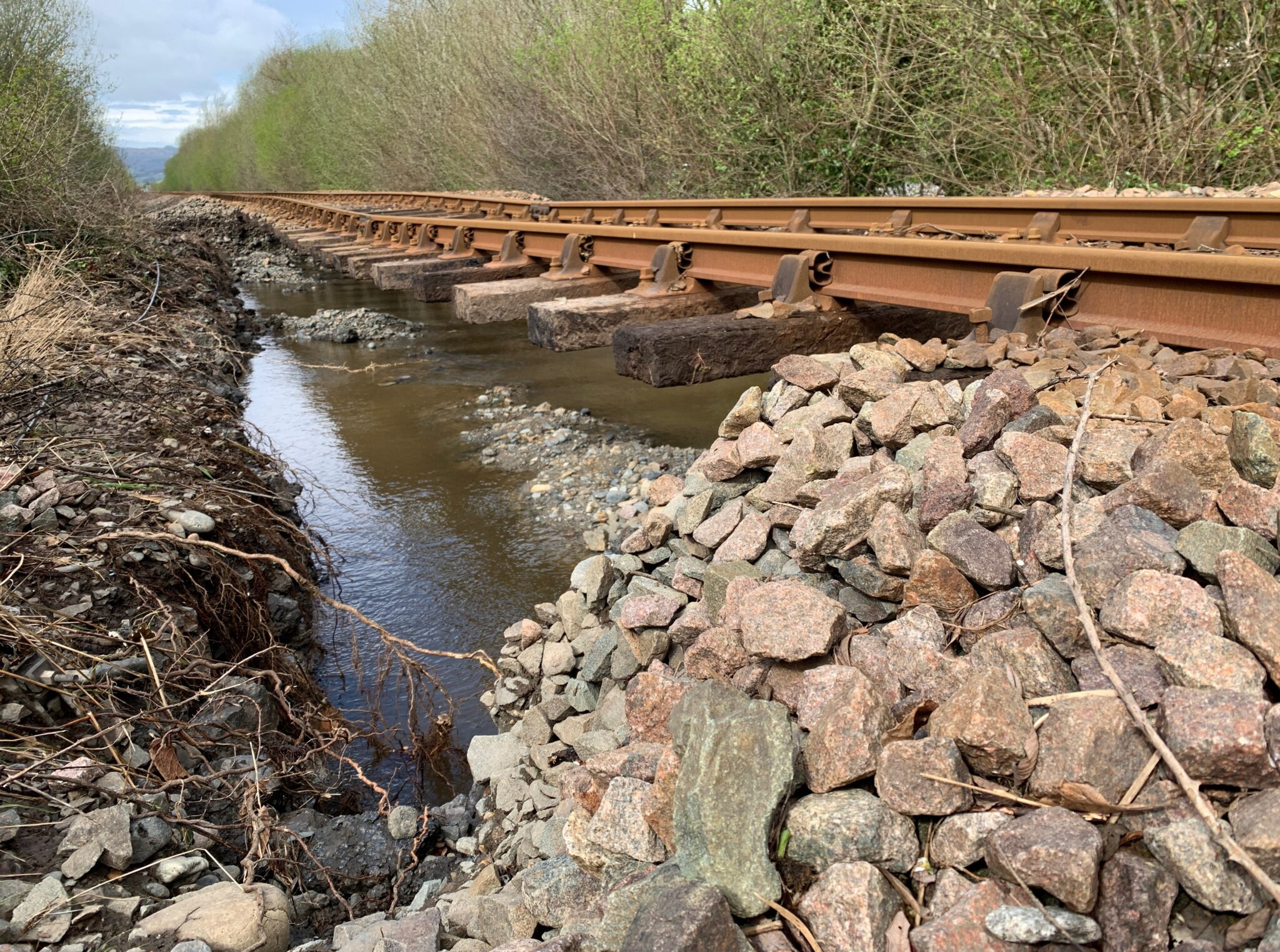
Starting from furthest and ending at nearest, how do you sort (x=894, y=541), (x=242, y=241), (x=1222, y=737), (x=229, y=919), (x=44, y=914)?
(x=242, y=241)
(x=894, y=541)
(x=229, y=919)
(x=44, y=914)
(x=1222, y=737)

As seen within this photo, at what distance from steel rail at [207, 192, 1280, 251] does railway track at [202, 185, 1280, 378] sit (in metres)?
0.01

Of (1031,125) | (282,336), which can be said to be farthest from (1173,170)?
(282,336)

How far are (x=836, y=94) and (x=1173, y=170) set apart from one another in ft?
13.4

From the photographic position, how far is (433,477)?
17.8 feet

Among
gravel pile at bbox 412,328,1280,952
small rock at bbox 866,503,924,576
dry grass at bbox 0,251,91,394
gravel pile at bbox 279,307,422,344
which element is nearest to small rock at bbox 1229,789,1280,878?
gravel pile at bbox 412,328,1280,952

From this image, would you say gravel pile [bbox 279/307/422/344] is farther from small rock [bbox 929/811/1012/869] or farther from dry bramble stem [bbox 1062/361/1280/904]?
small rock [bbox 929/811/1012/869]

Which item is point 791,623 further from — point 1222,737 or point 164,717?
point 164,717

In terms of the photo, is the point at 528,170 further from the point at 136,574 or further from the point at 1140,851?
the point at 1140,851

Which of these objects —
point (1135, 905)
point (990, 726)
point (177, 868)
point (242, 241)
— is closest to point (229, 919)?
point (177, 868)

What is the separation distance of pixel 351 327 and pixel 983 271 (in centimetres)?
730

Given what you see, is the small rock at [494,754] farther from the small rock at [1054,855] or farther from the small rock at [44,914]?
the small rock at [1054,855]

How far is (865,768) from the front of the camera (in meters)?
1.76

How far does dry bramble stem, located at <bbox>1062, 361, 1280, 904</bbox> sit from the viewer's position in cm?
135

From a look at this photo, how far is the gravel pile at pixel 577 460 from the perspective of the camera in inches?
183
